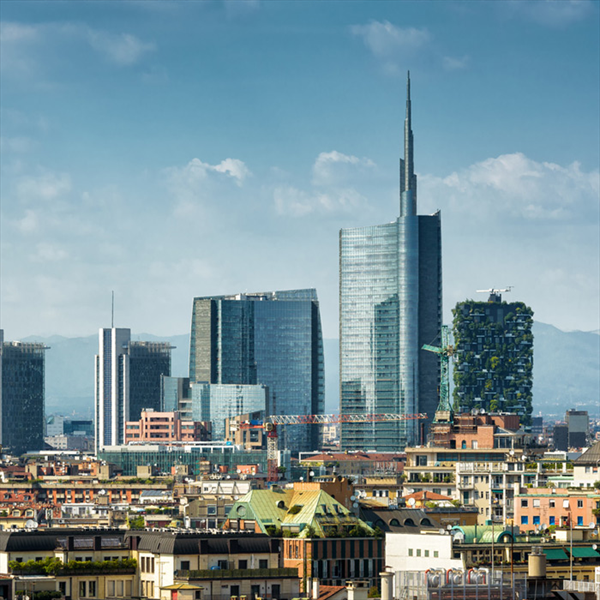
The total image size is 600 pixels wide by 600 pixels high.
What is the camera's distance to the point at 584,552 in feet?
476

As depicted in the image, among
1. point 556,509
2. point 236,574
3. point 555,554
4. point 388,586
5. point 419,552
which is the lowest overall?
point 236,574

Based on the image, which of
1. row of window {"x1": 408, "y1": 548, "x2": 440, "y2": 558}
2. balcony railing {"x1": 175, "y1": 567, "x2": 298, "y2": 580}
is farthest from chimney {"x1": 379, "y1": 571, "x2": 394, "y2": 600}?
row of window {"x1": 408, "y1": 548, "x2": 440, "y2": 558}

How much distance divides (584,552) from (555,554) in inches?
96.1

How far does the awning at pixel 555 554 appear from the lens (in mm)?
142500

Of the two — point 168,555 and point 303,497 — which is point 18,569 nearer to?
point 168,555

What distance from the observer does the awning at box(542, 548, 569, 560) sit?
142 meters

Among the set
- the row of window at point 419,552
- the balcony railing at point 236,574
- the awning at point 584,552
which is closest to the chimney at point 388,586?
the balcony railing at point 236,574

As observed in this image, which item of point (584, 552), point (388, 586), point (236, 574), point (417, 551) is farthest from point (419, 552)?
point (388, 586)

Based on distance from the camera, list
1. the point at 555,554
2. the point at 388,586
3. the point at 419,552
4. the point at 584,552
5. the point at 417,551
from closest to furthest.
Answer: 1. the point at 388,586
2. the point at 555,554
3. the point at 584,552
4. the point at 419,552
5. the point at 417,551

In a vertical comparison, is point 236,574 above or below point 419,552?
below

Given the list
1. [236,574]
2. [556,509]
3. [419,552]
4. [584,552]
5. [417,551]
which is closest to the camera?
[236,574]

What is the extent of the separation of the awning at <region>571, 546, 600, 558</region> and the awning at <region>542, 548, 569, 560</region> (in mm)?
708

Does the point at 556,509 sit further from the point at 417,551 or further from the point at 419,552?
the point at 419,552

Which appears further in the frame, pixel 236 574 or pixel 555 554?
pixel 555 554
